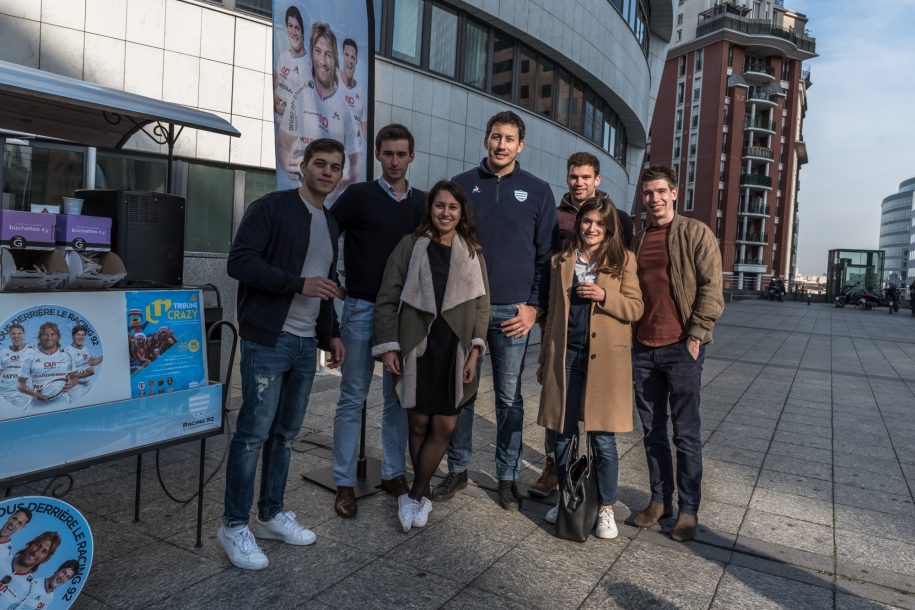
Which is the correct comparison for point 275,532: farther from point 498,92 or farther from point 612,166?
point 612,166

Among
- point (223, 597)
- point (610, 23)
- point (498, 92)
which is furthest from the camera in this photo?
point (610, 23)

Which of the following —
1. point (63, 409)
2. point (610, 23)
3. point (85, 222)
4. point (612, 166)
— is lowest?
point (63, 409)

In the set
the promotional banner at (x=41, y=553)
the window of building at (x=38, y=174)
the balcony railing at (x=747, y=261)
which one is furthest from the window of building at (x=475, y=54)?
the balcony railing at (x=747, y=261)

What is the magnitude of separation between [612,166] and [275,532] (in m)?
16.9

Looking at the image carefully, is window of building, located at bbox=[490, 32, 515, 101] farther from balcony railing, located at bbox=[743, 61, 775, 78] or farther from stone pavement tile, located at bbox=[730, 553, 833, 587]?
balcony railing, located at bbox=[743, 61, 775, 78]

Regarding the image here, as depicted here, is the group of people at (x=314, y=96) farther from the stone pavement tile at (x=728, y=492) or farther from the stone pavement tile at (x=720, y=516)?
the stone pavement tile at (x=728, y=492)

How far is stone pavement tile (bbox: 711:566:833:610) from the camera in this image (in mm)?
3078

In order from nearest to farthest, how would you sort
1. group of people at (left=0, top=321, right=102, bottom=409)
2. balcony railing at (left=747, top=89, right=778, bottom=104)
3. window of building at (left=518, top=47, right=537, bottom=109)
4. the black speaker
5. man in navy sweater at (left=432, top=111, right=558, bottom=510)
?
group of people at (left=0, top=321, right=102, bottom=409), man in navy sweater at (left=432, top=111, right=558, bottom=510), the black speaker, window of building at (left=518, top=47, right=537, bottom=109), balcony railing at (left=747, top=89, right=778, bottom=104)

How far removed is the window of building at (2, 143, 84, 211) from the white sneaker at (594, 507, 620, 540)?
23.4ft

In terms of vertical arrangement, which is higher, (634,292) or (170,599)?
(634,292)

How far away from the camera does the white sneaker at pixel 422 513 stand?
3762 millimetres

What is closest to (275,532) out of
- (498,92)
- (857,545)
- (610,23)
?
(857,545)

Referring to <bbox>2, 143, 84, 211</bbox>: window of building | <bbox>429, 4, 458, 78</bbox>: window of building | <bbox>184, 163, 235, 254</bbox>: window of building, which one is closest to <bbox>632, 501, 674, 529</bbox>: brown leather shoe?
<bbox>184, 163, 235, 254</bbox>: window of building

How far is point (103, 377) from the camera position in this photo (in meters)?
2.88
